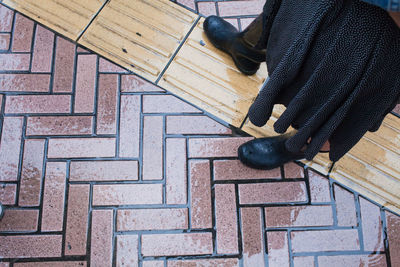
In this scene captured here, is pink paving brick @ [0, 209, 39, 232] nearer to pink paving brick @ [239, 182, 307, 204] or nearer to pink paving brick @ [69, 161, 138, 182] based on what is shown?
pink paving brick @ [69, 161, 138, 182]

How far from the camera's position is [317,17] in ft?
3.10

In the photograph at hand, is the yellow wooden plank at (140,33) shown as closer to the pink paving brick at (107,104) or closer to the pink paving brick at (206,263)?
the pink paving brick at (107,104)

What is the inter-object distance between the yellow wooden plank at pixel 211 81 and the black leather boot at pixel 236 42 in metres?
0.06

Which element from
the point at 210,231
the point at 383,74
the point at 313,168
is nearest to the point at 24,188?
the point at 210,231

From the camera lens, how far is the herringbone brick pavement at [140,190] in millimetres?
1738

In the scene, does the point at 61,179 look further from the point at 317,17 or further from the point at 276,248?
the point at 317,17

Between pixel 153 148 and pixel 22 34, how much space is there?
1169 mm

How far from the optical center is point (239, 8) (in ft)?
7.51

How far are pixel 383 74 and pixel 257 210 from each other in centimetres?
109

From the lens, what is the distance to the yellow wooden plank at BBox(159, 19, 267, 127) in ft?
6.63

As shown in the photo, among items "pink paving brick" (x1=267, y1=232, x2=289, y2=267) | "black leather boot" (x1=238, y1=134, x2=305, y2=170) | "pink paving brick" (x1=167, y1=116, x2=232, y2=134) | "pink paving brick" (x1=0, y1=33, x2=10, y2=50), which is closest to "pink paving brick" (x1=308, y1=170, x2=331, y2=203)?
"black leather boot" (x1=238, y1=134, x2=305, y2=170)

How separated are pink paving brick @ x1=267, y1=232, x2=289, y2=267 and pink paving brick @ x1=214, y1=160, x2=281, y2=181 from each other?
1.08 ft

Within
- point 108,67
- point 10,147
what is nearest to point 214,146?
point 108,67

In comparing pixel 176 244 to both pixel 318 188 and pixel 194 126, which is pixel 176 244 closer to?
pixel 194 126
